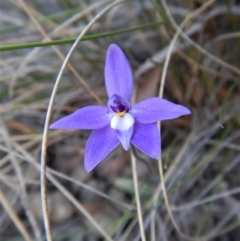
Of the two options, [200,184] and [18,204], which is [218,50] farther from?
[18,204]

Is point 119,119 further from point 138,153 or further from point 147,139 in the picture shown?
point 138,153

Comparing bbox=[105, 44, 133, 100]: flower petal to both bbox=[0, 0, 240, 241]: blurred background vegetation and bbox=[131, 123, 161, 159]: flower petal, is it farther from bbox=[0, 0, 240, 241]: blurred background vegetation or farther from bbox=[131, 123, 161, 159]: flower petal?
bbox=[0, 0, 240, 241]: blurred background vegetation

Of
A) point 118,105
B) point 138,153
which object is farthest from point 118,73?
point 138,153

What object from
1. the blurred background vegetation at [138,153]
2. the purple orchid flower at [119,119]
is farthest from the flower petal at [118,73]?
the blurred background vegetation at [138,153]

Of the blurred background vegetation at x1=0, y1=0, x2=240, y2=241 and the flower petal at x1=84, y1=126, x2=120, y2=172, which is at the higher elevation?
the flower petal at x1=84, y1=126, x2=120, y2=172

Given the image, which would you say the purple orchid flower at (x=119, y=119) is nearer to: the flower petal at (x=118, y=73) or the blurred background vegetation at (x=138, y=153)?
the flower petal at (x=118, y=73)

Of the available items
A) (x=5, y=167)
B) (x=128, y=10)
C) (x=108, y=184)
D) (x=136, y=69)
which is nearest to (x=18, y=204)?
(x=5, y=167)

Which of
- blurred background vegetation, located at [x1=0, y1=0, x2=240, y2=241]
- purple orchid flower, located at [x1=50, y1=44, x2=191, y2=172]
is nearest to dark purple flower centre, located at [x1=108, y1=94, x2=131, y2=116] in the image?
purple orchid flower, located at [x1=50, y1=44, x2=191, y2=172]
